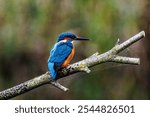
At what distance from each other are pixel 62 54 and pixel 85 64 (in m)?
0.07

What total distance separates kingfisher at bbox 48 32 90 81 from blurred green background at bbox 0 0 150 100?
0.32 ft

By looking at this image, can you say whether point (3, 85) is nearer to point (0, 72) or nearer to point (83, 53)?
point (0, 72)

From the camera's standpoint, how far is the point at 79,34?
7.57ft

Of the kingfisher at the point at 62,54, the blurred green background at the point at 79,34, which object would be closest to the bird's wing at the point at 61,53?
the kingfisher at the point at 62,54

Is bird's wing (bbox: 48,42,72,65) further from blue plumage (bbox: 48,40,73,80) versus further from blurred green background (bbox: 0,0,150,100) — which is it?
blurred green background (bbox: 0,0,150,100)

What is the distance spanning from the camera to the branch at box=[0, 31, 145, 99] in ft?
6.96

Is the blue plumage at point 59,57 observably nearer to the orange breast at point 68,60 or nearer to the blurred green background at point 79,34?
the orange breast at point 68,60

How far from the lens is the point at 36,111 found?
2.28 m

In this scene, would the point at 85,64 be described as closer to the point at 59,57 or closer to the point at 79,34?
the point at 59,57

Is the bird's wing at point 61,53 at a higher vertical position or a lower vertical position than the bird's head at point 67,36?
lower

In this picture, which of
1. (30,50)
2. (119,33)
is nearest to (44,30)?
(30,50)

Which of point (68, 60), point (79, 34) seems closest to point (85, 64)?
point (68, 60)

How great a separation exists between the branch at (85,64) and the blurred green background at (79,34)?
0.08 meters

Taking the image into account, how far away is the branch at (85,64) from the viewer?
2121 millimetres
